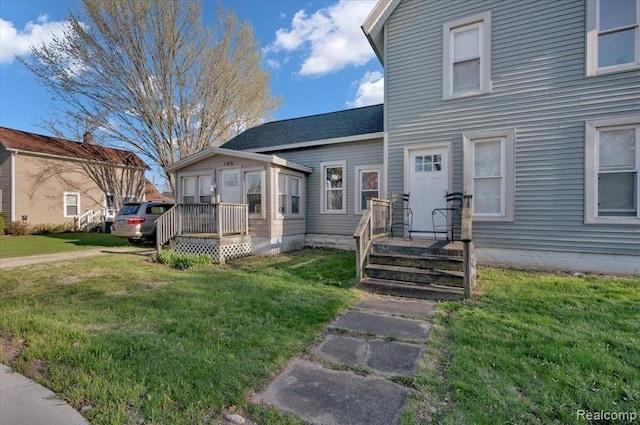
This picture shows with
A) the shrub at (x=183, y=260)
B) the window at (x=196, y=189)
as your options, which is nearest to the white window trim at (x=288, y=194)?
the shrub at (x=183, y=260)

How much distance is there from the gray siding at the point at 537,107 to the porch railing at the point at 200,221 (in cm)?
559

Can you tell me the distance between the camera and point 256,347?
3305mm

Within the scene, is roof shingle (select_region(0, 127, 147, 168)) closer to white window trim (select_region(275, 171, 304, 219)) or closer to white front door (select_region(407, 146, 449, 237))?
white window trim (select_region(275, 171, 304, 219))

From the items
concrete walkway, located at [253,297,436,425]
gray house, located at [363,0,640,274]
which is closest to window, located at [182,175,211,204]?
gray house, located at [363,0,640,274]

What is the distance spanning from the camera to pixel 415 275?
5.60 meters

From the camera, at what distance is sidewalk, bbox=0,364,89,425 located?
2186mm

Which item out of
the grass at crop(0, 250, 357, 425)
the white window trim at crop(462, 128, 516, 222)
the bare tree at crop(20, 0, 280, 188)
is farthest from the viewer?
the bare tree at crop(20, 0, 280, 188)

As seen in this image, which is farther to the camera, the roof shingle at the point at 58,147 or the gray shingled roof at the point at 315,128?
the roof shingle at the point at 58,147

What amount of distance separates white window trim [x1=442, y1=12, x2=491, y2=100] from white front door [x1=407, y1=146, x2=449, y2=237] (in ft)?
4.62

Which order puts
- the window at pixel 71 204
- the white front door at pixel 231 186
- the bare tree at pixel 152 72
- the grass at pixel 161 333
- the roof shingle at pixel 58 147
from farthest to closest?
the window at pixel 71 204 < the roof shingle at pixel 58 147 < the bare tree at pixel 152 72 < the white front door at pixel 231 186 < the grass at pixel 161 333

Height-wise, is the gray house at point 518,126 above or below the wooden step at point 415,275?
above

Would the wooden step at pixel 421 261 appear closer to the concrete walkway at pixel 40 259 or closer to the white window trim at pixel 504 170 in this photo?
the white window trim at pixel 504 170

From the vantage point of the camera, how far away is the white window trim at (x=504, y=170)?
277 inches

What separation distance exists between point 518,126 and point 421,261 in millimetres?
4023
